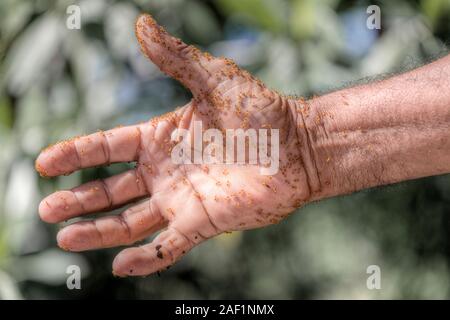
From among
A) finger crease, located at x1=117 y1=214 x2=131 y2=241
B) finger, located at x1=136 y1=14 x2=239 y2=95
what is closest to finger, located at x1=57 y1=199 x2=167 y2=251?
finger crease, located at x1=117 y1=214 x2=131 y2=241

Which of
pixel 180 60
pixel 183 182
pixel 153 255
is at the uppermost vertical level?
pixel 180 60

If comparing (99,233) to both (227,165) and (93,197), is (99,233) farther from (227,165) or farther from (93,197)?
(227,165)

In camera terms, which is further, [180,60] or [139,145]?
[139,145]

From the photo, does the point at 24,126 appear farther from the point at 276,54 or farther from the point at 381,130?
the point at 381,130

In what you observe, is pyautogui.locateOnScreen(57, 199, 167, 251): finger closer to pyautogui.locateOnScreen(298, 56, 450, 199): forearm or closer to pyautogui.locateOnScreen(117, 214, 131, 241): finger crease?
pyautogui.locateOnScreen(117, 214, 131, 241): finger crease

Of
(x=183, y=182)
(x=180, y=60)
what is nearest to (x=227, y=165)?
(x=183, y=182)

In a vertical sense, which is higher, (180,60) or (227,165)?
(180,60)
